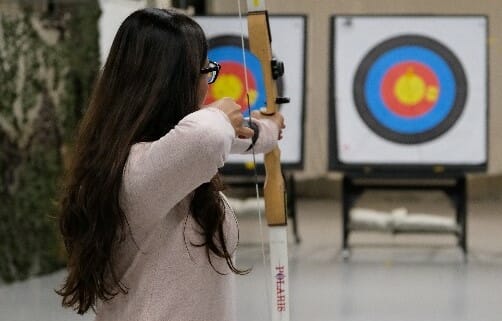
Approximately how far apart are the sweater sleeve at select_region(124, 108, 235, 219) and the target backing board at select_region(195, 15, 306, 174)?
3222mm

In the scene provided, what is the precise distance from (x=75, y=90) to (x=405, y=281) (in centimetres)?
136

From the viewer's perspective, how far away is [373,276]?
12.0 ft

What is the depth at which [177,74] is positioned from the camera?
903 mm

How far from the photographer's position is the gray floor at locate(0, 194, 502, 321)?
2955 millimetres

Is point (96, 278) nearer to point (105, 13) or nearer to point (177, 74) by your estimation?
point (177, 74)

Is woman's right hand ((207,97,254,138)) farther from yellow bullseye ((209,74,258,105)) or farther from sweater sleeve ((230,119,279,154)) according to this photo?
yellow bullseye ((209,74,258,105))

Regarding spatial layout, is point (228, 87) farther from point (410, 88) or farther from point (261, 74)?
point (410, 88)

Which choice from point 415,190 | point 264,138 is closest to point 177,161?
point 264,138

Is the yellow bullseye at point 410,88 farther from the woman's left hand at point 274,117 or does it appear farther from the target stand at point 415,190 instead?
the woman's left hand at point 274,117

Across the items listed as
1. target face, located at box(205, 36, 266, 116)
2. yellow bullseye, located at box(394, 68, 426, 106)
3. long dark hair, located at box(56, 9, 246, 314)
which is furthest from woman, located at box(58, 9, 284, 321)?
yellow bullseye, located at box(394, 68, 426, 106)

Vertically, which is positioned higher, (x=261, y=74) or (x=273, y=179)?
(x=273, y=179)

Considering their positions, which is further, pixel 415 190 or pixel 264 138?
pixel 415 190

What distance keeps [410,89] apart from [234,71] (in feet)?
2.45

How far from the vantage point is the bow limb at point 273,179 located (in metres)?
1.37
